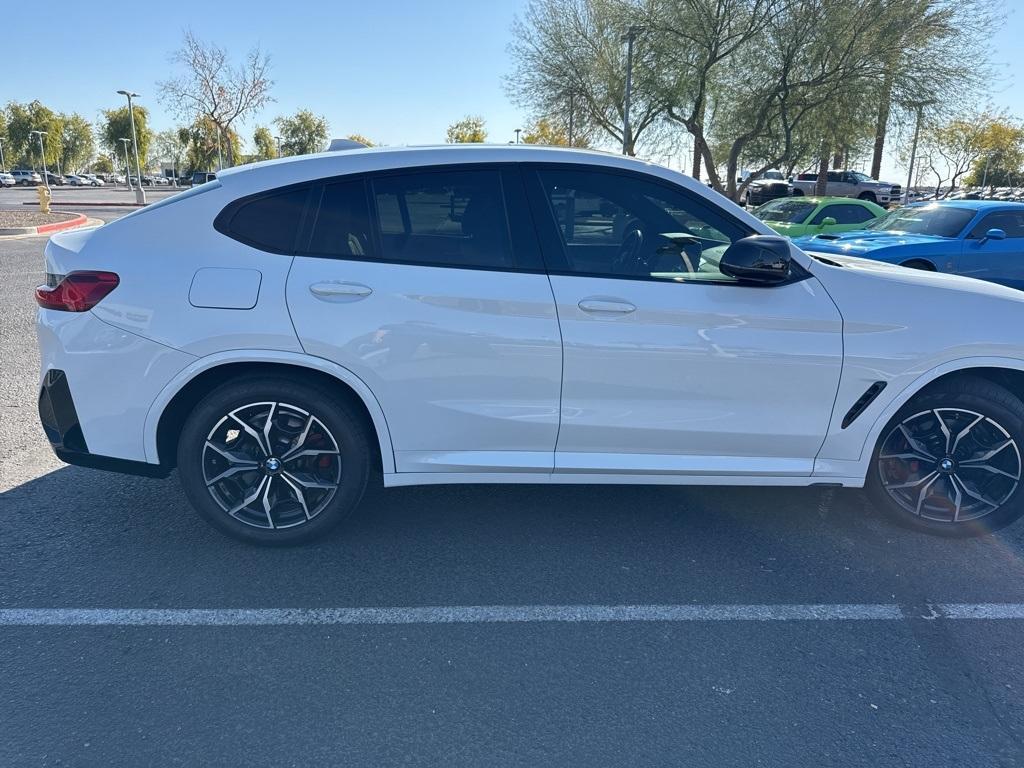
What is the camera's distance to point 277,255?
3207mm

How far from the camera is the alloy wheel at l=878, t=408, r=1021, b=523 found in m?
3.54

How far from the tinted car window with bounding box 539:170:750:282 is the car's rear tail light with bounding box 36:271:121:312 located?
1.96m

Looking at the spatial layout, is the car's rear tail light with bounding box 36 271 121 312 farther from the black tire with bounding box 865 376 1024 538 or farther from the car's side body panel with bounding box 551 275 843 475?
the black tire with bounding box 865 376 1024 538

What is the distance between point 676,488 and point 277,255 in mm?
2501

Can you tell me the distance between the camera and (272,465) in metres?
3.35

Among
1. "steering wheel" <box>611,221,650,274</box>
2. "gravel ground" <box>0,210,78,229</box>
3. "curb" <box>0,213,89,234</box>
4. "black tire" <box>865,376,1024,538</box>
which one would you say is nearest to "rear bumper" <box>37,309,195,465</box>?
"steering wheel" <box>611,221,650,274</box>

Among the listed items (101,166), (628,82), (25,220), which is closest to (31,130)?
(101,166)

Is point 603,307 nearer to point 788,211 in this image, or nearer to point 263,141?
point 788,211

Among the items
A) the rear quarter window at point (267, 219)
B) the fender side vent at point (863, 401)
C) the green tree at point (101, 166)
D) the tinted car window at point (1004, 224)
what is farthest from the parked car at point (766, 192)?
the green tree at point (101, 166)

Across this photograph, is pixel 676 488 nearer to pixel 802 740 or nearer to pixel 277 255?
pixel 802 740

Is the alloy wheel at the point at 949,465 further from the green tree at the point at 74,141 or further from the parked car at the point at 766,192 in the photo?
the green tree at the point at 74,141

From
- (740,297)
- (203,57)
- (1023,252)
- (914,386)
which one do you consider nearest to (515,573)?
(740,297)

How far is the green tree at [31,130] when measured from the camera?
84.0 m

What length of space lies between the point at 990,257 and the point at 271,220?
9.21m
